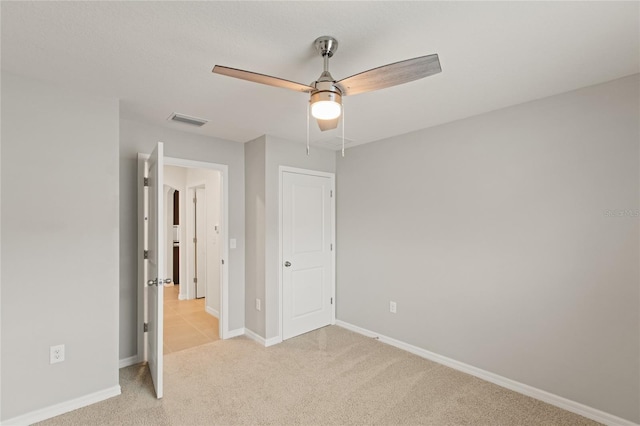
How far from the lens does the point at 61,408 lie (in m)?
2.31

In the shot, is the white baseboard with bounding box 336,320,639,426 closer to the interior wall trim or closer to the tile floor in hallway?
the tile floor in hallway

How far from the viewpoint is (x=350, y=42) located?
178cm

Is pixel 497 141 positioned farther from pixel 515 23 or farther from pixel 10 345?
pixel 10 345

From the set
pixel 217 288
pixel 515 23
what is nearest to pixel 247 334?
pixel 217 288

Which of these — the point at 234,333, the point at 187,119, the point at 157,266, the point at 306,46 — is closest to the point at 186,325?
the point at 234,333

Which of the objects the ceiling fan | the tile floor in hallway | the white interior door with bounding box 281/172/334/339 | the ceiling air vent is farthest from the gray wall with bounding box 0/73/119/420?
the white interior door with bounding box 281/172/334/339

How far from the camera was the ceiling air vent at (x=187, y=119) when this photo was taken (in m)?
3.00

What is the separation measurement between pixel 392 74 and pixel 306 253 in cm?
280

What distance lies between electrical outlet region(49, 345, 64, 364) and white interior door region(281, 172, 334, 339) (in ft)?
6.79

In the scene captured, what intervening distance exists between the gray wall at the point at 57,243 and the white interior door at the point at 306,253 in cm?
180

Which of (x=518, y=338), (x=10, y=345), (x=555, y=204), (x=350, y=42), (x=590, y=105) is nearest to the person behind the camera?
(x=350, y=42)

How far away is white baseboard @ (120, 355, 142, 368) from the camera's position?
3.07 m

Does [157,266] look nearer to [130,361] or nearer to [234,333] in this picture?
[130,361]

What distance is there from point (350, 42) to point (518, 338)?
2.68m
